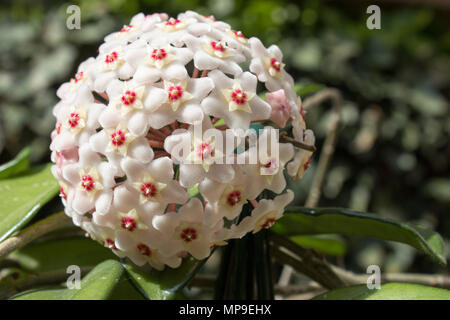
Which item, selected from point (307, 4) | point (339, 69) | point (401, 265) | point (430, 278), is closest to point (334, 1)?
point (307, 4)

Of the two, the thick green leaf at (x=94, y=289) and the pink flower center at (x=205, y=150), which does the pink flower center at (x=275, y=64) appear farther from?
the thick green leaf at (x=94, y=289)

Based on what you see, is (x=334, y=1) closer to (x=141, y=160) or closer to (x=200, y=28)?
(x=200, y=28)

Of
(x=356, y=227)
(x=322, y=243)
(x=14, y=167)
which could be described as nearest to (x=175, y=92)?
(x=356, y=227)

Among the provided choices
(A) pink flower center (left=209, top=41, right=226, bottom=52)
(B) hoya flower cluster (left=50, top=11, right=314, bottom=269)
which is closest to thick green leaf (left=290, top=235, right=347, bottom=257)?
(B) hoya flower cluster (left=50, top=11, right=314, bottom=269)

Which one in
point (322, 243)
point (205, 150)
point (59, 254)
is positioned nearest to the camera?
point (205, 150)

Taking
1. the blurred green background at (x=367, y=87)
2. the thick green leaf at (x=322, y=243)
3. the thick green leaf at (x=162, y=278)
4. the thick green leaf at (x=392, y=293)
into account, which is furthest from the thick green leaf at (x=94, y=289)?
the blurred green background at (x=367, y=87)

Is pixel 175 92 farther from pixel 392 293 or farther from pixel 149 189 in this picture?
pixel 392 293

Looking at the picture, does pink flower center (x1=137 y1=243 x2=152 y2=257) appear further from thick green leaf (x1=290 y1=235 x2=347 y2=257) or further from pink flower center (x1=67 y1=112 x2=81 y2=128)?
thick green leaf (x1=290 y1=235 x2=347 y2=257)
